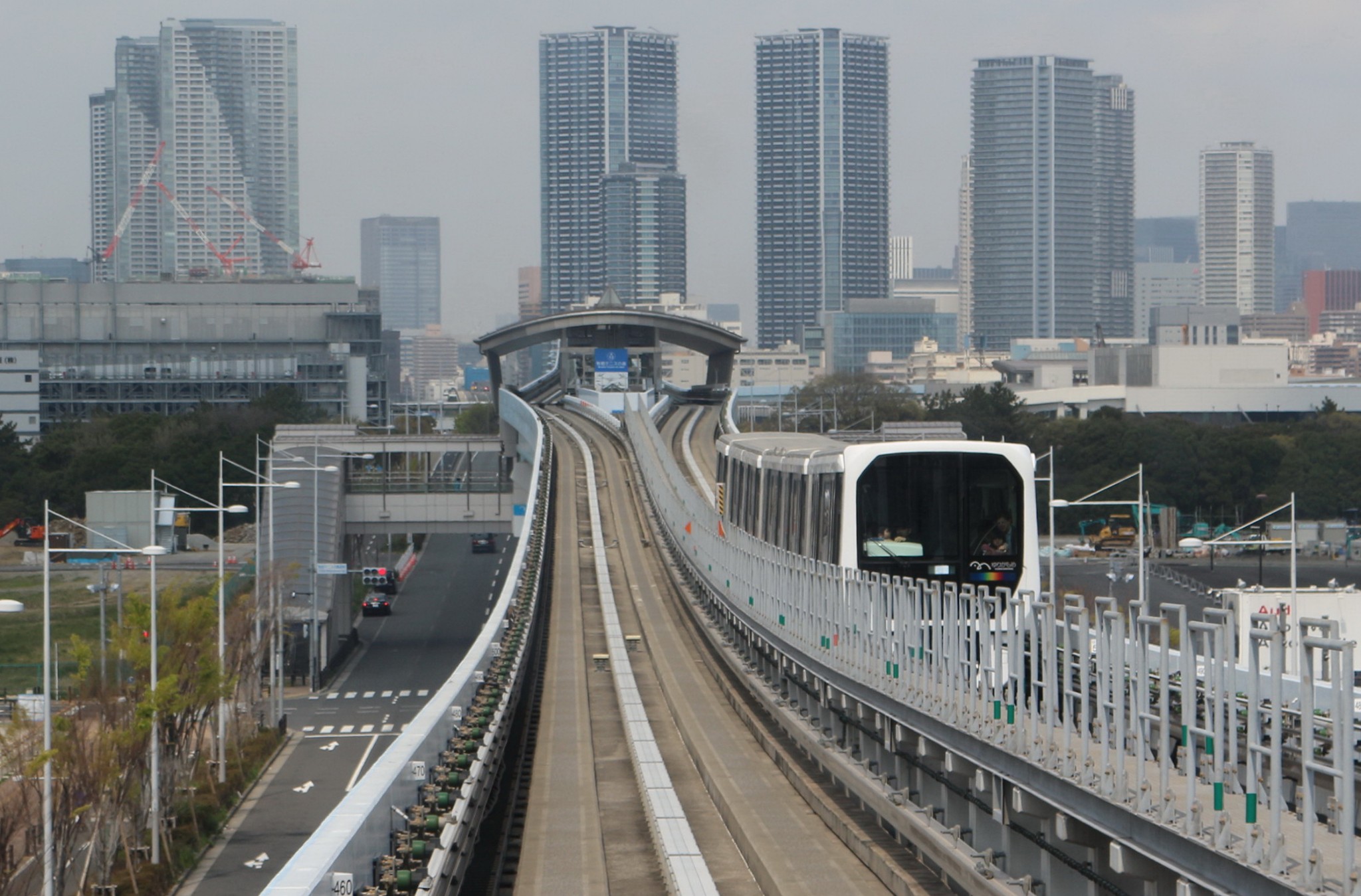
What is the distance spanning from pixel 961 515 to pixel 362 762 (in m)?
28.4

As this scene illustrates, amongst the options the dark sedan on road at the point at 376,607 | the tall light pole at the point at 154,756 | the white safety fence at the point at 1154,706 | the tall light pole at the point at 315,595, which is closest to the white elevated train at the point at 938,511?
the white safety fence at the point at 1154,706

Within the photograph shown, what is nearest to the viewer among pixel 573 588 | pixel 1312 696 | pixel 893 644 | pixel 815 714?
pixel 1312 696

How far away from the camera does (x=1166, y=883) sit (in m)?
12.4

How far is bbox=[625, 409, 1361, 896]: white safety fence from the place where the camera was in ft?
33.7

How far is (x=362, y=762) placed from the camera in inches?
1912

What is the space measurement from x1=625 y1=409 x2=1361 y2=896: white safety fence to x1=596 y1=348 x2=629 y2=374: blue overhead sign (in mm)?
98468

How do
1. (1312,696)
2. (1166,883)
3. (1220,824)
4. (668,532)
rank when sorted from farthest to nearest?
1. (668,532)
2. (1166,883)
3. (1220,824)
4. (1312,696)

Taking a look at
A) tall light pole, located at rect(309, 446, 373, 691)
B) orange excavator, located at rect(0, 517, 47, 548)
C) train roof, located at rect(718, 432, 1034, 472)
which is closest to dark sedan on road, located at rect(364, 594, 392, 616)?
tall light pole, located at rect(309, 446, 373, 691)

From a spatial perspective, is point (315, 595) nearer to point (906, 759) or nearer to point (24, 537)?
point (24, 537)

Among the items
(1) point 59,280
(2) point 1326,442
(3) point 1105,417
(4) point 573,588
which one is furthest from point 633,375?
(1) point 59,280

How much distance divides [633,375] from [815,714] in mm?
103319

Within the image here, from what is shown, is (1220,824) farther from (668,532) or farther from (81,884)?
(668,532)

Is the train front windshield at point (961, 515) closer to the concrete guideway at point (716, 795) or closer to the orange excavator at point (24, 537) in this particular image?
the concrete guideway at point (716, 795)

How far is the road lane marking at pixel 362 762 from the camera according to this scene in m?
45.2
